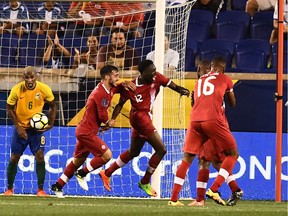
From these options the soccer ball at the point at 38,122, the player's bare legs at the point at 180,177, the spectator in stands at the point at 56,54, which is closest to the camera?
the player's bare legs at the point at 180,177

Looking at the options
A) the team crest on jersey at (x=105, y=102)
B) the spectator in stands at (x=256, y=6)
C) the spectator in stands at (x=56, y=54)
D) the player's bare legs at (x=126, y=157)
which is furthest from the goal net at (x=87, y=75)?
the spectator in stands at (x=256, y=6)

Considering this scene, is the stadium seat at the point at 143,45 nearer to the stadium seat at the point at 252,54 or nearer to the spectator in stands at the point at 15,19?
the stadium seat at the point at 252,54

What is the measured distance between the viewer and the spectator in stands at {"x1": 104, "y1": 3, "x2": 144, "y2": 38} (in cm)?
1930

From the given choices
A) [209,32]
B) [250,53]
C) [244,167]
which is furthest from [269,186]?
[209,32]

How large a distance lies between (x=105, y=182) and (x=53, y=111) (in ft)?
4.48

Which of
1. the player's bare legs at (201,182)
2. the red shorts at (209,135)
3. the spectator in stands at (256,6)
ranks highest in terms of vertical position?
the spectator in stands at (256,6)

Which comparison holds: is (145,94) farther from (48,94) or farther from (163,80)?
(48,94)

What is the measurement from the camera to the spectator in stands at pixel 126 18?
63.3 feet

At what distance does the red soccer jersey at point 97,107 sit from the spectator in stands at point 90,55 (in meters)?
2.75

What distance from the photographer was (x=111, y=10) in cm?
1998

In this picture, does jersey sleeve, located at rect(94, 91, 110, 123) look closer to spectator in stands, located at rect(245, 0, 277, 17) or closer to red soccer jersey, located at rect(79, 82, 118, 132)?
red soccer jersey, located at rect(79, 82, 118, 132)

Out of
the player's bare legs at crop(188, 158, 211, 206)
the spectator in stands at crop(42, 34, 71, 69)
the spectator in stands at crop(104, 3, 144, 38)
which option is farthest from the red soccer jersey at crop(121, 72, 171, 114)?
the spectator in stands at crop(42, 34, 71, 69)

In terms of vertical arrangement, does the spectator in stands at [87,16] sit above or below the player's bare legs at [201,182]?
above

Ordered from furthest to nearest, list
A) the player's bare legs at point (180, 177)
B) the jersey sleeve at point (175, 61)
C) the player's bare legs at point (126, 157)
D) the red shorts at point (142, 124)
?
the jersey sleeve at point (175, 61)
the player's bare legs at point (126, 157)
the red shorts at point (142, 124)
the player's bare legs at point (180, 177)
